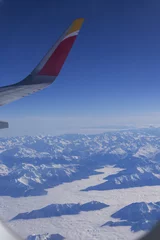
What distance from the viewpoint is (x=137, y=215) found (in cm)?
5794

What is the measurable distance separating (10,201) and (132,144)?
5233 inches

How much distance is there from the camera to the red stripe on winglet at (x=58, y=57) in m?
2.40

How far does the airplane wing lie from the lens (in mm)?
2340

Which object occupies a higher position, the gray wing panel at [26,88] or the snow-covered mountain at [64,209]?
the gray wing panel at [26,88]

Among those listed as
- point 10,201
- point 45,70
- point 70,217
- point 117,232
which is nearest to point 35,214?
point 70,217

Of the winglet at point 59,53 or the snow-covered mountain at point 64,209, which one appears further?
the snow-covered mountain at point 64,209

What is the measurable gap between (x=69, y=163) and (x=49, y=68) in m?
125

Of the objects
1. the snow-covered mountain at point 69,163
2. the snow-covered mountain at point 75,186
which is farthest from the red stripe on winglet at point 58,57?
the snow-covered mountain at point 69,163

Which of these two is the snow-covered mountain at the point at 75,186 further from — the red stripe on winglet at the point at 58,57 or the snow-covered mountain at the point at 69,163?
the red stripe on winglet at the point at 58,57

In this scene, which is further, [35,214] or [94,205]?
[94,205]

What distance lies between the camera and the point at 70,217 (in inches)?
2196

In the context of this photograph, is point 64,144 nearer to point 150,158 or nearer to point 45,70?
point 150,158

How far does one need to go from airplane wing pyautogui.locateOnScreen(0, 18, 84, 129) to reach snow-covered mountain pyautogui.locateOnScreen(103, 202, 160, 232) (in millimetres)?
49646

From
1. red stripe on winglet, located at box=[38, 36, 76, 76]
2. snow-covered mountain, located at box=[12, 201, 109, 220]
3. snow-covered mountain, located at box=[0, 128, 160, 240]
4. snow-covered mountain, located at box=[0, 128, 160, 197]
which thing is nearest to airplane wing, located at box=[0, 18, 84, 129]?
red stripe on winglet, located at box=[38, 36, 76, 76]
